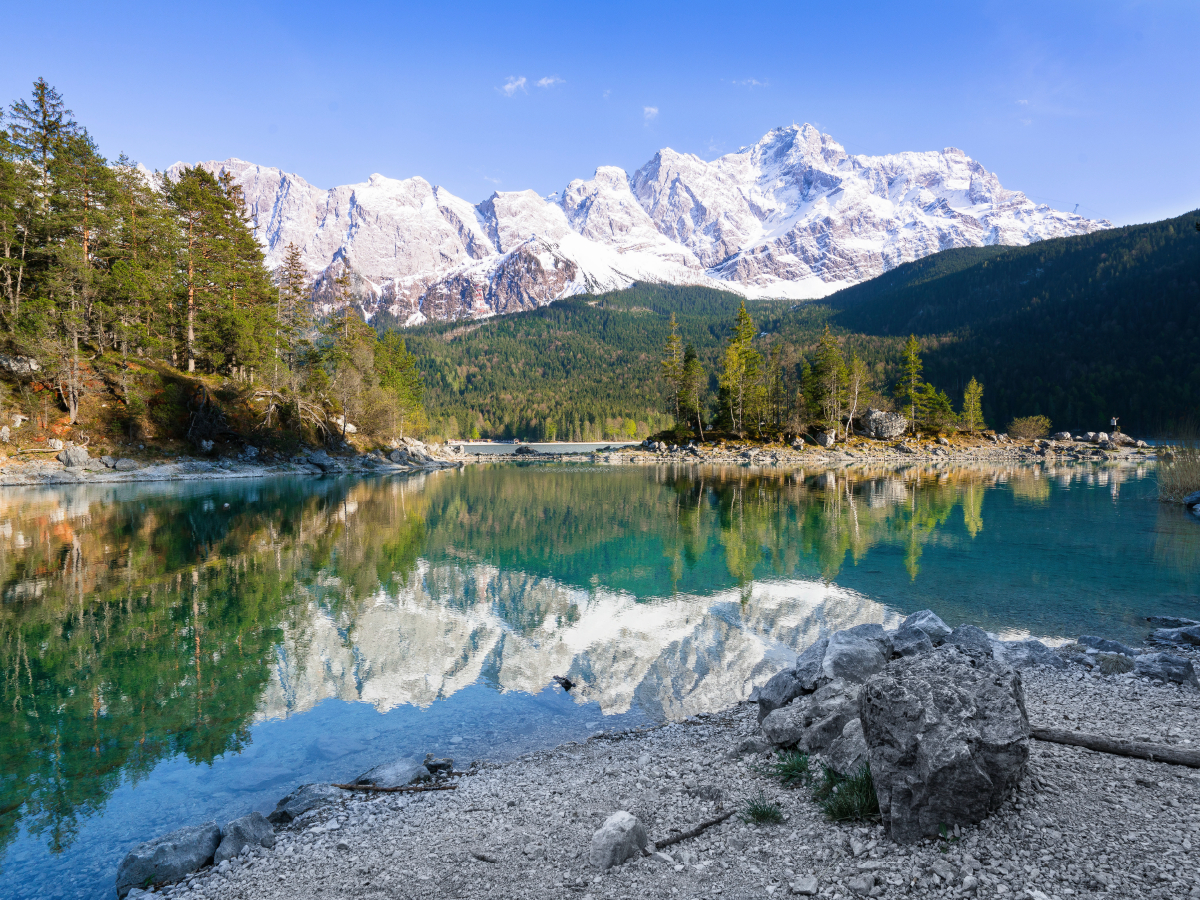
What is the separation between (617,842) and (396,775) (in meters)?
3.86

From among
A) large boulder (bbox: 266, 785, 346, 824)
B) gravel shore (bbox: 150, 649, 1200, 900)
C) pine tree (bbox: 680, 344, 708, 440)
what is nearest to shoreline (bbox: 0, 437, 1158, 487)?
pine tree (bbox: 680, 344, 708, 440)

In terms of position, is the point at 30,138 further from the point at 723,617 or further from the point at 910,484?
the point at 910,484

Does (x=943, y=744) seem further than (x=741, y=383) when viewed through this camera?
No

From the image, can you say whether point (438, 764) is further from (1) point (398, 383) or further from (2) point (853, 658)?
(1) point (398, 383)

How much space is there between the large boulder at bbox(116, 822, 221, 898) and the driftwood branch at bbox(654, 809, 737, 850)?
15.3 feet

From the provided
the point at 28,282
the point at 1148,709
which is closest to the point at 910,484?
the point at 1148,709

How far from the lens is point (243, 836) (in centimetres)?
620

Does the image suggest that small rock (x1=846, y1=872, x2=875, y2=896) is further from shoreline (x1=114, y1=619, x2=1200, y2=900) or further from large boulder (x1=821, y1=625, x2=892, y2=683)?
large boulder (x1=821, y1=625, x2=892, y2=683)

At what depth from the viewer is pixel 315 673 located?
11.8 meters

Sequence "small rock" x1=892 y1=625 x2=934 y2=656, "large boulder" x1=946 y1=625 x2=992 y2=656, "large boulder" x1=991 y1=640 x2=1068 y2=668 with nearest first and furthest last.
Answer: "small rock" x1=892 y1=625 x2=934 y2=656 → "large boulder" x1=946 y1=625 x2=992 y2=656 → "large boulder" x1=991 y1=640 x2=1068 y2=668

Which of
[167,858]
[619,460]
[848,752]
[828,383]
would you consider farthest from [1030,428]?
[167,858]

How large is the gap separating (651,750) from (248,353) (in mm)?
60708

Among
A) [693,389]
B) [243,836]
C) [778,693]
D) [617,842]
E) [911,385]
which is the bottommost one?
[243,836]

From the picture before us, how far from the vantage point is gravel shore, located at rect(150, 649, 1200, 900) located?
4.17 m
